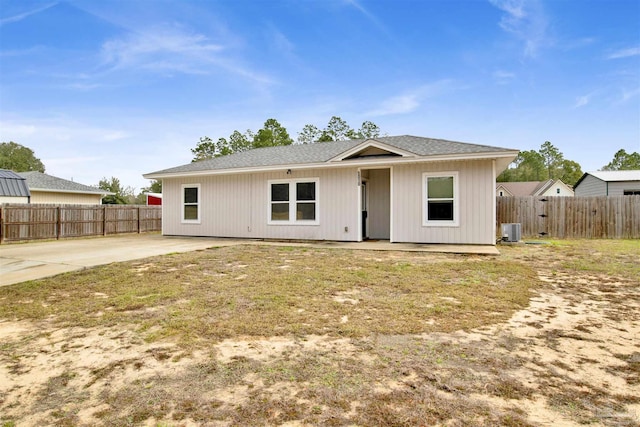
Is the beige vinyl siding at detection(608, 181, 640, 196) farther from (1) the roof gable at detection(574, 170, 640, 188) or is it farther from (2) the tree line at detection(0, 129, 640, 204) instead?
(2) the tree line at detection(0, 129, 640, 204)

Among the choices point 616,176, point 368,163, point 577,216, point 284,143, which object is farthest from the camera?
point 284,143

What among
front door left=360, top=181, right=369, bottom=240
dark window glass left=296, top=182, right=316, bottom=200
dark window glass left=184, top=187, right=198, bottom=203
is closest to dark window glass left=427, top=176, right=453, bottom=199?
front door left=360, top=181, right=369, bottom=240

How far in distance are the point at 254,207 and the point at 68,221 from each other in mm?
8161

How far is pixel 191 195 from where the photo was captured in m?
13.9

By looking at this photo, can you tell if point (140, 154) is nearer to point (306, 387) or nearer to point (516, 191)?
point (306, 387)

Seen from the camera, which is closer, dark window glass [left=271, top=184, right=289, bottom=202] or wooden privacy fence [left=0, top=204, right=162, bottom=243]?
dark window glass [left=271, top=184, right=289, bottom=202]

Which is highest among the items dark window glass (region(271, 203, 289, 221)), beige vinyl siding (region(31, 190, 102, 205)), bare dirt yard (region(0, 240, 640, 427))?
beige vinyl siding (region(31, 190, 102, 205))

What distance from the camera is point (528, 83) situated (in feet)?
52.4

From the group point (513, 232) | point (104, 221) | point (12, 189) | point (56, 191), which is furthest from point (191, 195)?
point (56, 191)

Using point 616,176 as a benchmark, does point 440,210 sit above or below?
below

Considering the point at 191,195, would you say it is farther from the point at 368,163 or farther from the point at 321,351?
the point at 321,351

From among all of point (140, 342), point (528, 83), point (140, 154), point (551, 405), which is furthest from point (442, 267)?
point (140, 154)

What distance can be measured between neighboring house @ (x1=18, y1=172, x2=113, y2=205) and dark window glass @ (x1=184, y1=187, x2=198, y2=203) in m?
13.2

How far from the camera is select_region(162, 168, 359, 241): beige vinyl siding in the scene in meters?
11.3
